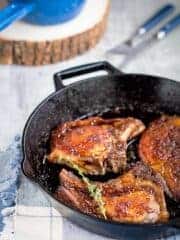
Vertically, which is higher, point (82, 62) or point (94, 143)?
point (82, 62)

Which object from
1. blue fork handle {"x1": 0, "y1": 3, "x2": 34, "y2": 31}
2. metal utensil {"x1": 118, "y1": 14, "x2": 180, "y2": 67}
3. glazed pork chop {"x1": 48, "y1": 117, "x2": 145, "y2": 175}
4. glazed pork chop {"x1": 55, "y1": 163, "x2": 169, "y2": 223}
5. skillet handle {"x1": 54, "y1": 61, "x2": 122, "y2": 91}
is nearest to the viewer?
glazed pork chop {"x1": 55, "y1": 163, "x2": 169, "y2": 223}

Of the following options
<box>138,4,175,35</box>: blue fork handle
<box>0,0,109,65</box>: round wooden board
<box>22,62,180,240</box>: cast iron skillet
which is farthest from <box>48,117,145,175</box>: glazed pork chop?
<box>138,4,175,35</box>: blue fork handle

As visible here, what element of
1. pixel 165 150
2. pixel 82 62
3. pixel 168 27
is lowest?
pixel 165 150

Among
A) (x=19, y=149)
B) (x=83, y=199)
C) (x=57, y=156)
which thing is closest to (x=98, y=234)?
(x=83, y=199)

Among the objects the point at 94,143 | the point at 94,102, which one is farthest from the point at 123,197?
the point at 94,102

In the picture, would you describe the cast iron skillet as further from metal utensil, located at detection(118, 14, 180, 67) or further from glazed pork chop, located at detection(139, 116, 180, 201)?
metal utensil, located at detection(118, 14, 180, 67)

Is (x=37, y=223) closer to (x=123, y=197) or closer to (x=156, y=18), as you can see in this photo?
(x=123, y=197)

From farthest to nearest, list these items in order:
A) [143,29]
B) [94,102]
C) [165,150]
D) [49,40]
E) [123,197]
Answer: [143,29] → [49,40] → [94,102] → [165,150] → [123,197]
